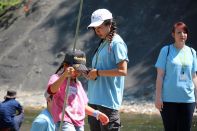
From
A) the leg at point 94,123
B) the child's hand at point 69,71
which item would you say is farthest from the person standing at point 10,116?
the child's hand at point 69,71

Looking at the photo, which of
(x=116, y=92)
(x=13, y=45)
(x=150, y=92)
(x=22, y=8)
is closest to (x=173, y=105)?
(x=116, y=92)

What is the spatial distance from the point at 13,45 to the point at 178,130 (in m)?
19.9

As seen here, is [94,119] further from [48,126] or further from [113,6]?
[113,6]

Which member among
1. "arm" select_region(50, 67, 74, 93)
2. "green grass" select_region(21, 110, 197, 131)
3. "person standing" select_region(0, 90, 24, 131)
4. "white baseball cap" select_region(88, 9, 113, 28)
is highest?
"white baseball cap" select_region(88, 9, 113, 28)

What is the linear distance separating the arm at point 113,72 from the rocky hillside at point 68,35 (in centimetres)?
1505

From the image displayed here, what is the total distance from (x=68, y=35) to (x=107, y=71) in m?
19.9

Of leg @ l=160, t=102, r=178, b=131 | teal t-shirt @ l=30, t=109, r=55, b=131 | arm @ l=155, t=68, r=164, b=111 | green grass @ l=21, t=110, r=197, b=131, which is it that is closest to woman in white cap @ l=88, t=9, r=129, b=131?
teal t-shirt @ l=30, t=109, r=55, b=131

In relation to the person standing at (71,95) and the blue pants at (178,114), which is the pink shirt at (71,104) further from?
the blue pants at (178,114)

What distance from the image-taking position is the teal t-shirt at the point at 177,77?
7.53m

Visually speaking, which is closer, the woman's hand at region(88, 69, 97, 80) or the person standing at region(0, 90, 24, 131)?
the woman's hand at region(88, 69, 97, 80)

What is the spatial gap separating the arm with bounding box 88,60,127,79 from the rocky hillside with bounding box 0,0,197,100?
49.4 feet

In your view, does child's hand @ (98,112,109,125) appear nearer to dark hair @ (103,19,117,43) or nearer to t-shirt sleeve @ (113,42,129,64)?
t-shirt sleeve @ (113,42,129,64)

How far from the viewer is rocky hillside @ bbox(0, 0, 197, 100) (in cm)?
2372

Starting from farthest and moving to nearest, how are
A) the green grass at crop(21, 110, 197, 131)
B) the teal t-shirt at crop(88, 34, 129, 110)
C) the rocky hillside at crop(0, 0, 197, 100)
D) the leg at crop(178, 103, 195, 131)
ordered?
1. the rocky hillside at crop(0, 0, 197, 100)
2. the green grass at crop(21, 110, 197, 131)
3. the leg at crop(178, 103, 195, 131)
4. the teal t-shirt at crop(88, 34, 129, 110)
